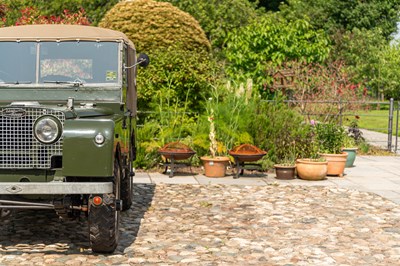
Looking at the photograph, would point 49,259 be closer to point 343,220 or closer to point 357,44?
point 343,220

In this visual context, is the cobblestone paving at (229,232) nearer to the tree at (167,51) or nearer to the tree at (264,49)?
the tree at (167,51)

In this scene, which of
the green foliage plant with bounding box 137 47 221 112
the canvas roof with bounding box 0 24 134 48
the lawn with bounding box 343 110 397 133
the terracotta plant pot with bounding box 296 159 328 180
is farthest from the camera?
the lawn with bounding box 343 110 397 133

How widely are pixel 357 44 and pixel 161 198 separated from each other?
1396 inches

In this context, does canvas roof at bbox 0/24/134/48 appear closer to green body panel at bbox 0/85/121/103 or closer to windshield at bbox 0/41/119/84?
windshield at bbox 0/41/119/84

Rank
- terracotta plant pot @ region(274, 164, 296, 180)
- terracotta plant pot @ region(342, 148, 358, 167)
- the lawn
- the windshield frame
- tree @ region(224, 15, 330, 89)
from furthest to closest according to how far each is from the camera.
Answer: tree @ region(224, 15, 330, 89)
the lawn
terracotta plant pot @ region(342, 148, 358, 167)
terracotta plant pot @ region(274, 164, 296, 180)
the windshield frame

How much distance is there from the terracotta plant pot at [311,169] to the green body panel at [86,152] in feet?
21.5

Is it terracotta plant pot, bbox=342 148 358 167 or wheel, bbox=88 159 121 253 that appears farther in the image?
terracotta plant pot, bbox=342 148 358 167

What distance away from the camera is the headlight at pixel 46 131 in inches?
231

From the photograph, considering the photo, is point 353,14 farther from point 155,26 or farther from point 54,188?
point 54,188

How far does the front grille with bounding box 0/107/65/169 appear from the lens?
19.4 feet

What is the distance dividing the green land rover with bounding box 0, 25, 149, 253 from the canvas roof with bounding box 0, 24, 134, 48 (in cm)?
12

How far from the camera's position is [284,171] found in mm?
11773

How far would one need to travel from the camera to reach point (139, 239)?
697 centimetres

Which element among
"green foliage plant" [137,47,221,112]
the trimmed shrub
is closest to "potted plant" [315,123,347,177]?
"green foliage plant" [137,47,221,112]
